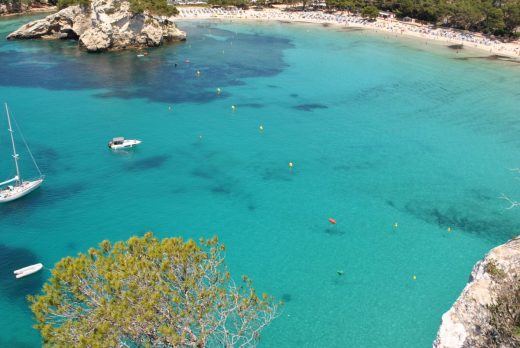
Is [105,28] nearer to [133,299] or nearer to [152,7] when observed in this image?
[152,7]

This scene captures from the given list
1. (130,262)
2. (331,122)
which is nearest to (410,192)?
(331,122)

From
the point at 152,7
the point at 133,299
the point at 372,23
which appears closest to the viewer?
the point at 133,299

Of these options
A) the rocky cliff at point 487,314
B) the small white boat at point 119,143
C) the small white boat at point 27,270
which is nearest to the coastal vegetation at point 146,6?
the small white boat at point 119,143

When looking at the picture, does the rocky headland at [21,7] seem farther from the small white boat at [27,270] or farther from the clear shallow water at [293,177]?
the small white boat at [27,270]

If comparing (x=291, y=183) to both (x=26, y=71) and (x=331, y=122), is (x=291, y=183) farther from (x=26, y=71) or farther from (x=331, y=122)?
(x=26, y=71)

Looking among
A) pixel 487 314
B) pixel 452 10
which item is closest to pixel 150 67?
pixel 487 314

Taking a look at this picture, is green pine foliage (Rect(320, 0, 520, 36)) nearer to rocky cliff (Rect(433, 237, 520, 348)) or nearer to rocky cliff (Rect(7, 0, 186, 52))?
rocky cliff (Rect(7, 0, 186, 52))
